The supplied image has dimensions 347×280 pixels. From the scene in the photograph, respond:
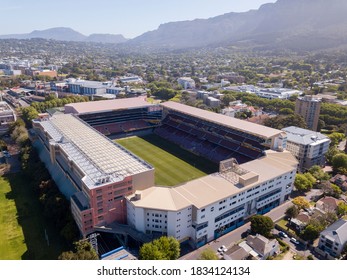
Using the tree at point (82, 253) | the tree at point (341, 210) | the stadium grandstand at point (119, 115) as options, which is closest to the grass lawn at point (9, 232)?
the tree at point (82, 253)

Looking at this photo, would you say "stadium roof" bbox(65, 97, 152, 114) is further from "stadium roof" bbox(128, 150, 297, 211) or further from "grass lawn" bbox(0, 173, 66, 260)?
"stadium roof" bbox(128, 150, 297, 211)

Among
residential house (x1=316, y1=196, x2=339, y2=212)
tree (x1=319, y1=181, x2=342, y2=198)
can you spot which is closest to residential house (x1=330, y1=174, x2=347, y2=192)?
tree (x1=319, y1=181, x2=342, y2=198)

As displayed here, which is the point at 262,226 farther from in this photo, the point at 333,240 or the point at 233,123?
the point at 233,123

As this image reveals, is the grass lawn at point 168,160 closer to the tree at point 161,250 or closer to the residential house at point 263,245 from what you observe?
the tree at point 161,250

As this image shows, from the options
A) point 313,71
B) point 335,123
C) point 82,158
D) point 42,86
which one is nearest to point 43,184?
point 82,158

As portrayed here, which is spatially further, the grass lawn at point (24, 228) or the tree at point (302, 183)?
the tree at point (302, 183)

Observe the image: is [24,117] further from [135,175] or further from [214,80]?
[214,80]
